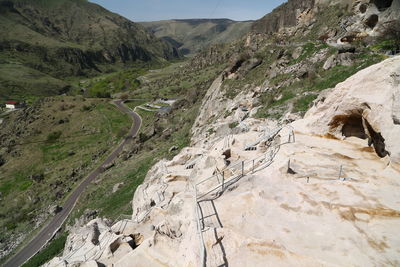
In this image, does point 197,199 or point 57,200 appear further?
point 57,200

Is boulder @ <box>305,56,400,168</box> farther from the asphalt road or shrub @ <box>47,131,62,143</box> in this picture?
shrub @ <box>47,131,62,143</box>

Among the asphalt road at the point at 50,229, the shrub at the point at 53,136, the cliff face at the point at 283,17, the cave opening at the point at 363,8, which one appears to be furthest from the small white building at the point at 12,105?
the cave opening at the point at 363,8

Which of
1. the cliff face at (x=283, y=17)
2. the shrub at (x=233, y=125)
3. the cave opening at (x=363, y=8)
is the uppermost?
the cliff face at (x=283, y=17)

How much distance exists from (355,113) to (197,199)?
Answer: 1238 cm

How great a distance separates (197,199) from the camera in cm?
1324

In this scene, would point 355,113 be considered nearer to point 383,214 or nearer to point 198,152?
point 383,214

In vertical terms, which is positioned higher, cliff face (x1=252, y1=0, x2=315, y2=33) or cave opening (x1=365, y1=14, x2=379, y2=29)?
cliff face (x1=252, y1=0, x2=315, y2=33)

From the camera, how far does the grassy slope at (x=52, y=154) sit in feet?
197

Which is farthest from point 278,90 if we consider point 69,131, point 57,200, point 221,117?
point 69,131

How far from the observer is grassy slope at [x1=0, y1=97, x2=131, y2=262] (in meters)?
60.1

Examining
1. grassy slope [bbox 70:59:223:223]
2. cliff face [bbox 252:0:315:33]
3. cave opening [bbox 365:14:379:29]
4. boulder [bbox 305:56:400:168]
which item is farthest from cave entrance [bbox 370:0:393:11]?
cliff face [bbox 252:0:315:33]

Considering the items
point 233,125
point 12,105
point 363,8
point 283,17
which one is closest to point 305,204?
point 233,125

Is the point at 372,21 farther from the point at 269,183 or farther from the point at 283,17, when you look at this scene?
the point at 283,17

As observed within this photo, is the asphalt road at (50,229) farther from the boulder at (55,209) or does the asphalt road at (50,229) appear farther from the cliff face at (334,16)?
the cliff face at (334,16)
